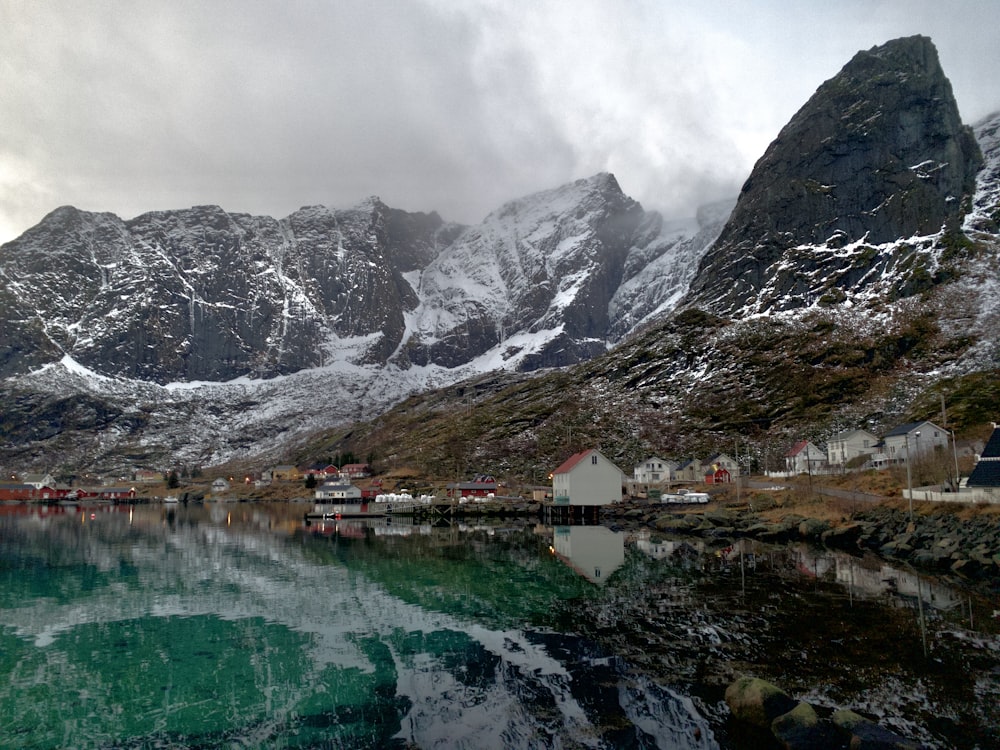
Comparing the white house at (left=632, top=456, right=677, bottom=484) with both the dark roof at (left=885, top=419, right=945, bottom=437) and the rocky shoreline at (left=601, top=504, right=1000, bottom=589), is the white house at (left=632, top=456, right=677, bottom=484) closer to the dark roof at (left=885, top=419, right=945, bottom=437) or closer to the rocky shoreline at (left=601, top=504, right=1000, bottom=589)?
the dark roof at (left=885, top=419, right=945, bottom=437)

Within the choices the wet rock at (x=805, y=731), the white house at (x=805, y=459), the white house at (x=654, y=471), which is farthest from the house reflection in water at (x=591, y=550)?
the white house at (x=805, y=459)

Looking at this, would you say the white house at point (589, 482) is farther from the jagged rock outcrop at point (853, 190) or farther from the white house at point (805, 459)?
the jagged rock outcrop at point (853, 190)

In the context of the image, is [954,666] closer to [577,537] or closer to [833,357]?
[577,537]

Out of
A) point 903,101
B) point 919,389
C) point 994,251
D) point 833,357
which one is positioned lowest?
point 919,389

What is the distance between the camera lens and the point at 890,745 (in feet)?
41.3

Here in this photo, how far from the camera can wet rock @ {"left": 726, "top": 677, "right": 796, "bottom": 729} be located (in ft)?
48.2

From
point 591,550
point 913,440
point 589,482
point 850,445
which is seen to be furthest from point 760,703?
point 850,445

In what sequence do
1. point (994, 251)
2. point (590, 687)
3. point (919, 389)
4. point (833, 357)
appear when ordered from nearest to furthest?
point (590, 687), point (919, 389), point (833, 357), point (994, 251)

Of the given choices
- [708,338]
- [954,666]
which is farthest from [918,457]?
[708,338]

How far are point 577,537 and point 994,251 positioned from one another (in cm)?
11924

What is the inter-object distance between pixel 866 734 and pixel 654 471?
90.2 meters

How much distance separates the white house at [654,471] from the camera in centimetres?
10069

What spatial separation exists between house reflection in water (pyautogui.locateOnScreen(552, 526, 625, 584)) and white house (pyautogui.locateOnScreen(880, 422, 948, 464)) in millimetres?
32769

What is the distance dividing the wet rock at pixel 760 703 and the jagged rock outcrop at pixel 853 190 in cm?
13946
